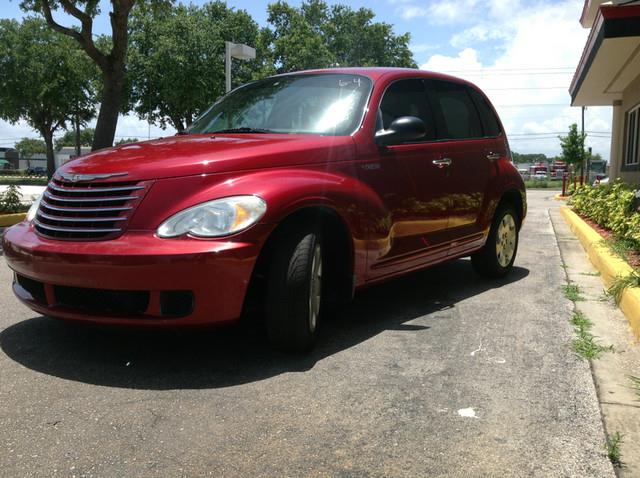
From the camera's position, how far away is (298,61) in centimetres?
4509

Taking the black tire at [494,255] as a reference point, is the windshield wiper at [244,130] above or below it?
above

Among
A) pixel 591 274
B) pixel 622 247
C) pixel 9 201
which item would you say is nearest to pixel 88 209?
pixel 591 274

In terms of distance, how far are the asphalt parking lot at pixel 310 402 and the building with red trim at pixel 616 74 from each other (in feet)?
21.6

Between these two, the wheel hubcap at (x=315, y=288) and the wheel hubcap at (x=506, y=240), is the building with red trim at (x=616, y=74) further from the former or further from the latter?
the wheel hubcap at (x=315, y=288)

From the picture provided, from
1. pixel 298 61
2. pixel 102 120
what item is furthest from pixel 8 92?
pixel 102 120

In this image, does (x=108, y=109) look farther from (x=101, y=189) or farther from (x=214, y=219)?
(x=214, y=219)

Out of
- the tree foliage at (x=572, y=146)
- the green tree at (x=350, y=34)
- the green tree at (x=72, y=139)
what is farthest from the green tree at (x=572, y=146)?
the green tree at (x=72, y=139)

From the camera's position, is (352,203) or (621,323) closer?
(352,203)

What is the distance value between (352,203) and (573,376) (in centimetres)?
160

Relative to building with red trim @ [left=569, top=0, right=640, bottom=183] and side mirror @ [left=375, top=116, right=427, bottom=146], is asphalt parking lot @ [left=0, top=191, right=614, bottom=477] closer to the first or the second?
side mirror @ [left=375, top=116, right=427, bottom=146]

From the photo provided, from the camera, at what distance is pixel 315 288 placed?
3.50 metres

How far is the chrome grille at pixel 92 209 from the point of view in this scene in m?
3.12

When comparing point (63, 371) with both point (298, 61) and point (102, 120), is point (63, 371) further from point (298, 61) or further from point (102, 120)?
point (298, 61)

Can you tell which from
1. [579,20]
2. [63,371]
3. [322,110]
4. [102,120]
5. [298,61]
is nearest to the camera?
[63,371]
